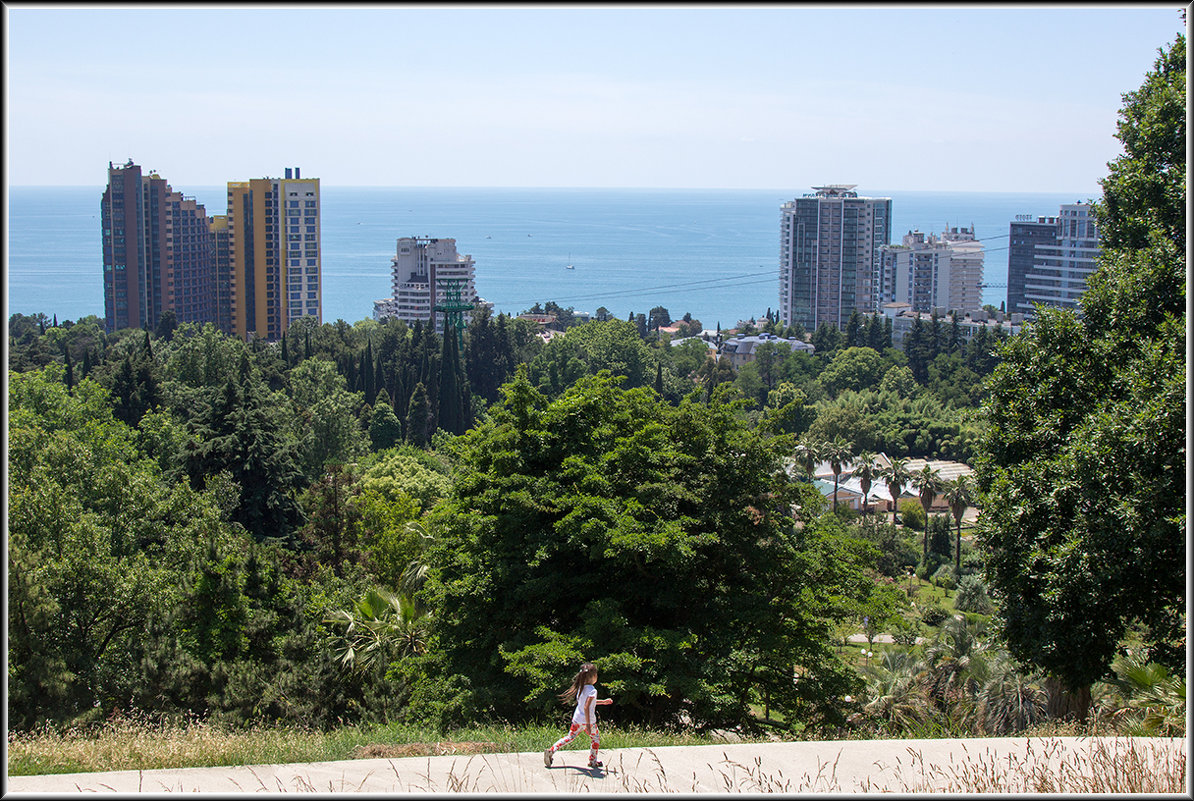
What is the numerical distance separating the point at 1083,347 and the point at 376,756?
26.6 ft

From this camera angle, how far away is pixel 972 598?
35531 mm

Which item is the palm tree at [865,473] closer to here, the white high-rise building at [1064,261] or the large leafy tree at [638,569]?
the large leafy tree at [638,569]

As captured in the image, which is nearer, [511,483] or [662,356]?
[511,483]

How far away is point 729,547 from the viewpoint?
12.1 m

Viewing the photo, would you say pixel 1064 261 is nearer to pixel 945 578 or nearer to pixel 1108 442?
Answer: pixel 945 578

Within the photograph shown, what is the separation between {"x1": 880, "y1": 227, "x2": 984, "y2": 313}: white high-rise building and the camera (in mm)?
126938

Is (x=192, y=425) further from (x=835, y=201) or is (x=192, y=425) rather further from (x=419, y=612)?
(x=835, y=201)

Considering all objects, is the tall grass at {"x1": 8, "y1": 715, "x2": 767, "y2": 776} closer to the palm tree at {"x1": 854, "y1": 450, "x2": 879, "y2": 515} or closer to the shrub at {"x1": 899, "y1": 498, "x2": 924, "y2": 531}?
the palm tree at {"x1": 854, "y1": 450, "x2": 879, "y2": 515}

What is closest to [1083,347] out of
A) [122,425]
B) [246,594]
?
[246,594]

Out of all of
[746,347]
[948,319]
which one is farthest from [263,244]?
[948,319]

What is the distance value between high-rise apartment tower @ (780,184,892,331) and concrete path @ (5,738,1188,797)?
365 ft

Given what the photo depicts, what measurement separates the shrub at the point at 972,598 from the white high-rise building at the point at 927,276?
91920mm

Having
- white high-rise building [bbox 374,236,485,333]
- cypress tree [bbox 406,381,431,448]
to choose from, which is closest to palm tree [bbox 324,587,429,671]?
cypress tree [bbox 406,381,431,448]

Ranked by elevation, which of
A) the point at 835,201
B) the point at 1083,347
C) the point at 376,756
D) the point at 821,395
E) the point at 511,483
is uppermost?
the point at 835,201
